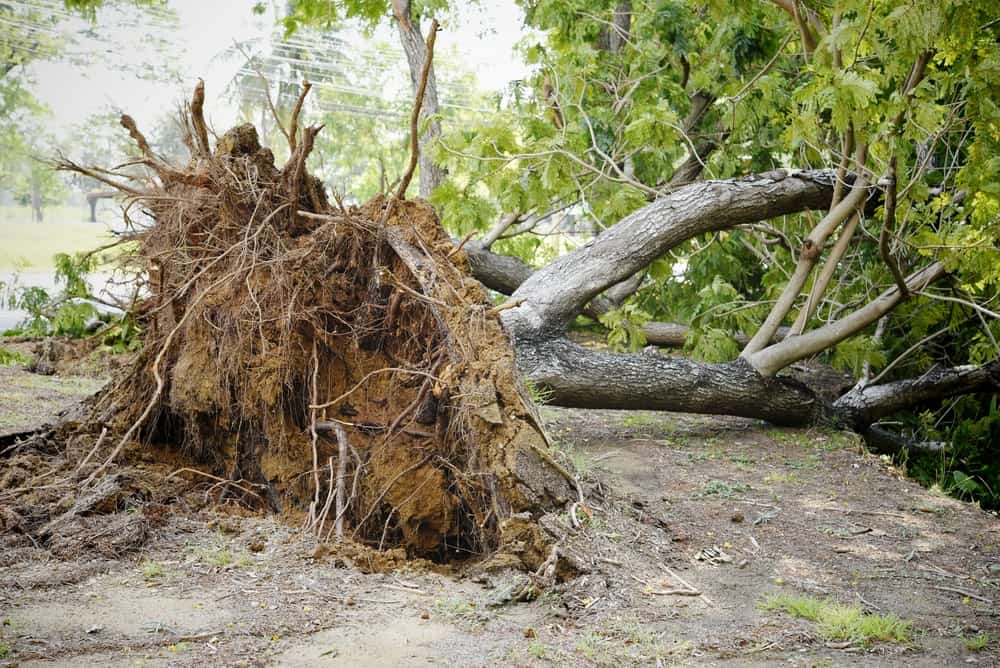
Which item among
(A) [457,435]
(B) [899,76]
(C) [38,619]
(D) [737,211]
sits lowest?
(C) [38,619]

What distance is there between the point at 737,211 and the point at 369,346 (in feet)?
12.7

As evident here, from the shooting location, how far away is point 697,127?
11.4 metres

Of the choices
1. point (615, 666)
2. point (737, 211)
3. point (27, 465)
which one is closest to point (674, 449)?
point (737, 211)

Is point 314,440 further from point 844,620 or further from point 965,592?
point 965,592

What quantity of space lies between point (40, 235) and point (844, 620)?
48.2ft

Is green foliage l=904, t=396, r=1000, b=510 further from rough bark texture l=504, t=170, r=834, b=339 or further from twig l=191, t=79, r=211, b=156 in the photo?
twig l=191, t=79, r=211, b=156

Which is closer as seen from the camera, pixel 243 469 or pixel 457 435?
pixel 457 435

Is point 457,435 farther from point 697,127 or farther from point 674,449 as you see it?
point 697,127

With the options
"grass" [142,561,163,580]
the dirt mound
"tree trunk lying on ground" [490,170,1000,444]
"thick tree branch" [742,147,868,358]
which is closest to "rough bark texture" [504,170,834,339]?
"tree trunk lying on ground" [490,170,1000,444]

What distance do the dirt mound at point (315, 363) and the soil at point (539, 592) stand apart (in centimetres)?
33

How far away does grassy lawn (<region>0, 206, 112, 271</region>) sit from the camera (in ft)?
47.6

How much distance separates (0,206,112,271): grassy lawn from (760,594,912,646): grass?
12.8 meters

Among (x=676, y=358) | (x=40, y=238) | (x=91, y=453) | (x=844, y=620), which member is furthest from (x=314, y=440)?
(x=40, y=238)

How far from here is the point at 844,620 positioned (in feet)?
12.2
